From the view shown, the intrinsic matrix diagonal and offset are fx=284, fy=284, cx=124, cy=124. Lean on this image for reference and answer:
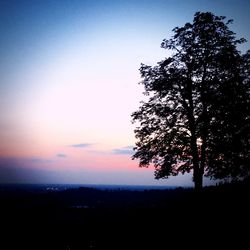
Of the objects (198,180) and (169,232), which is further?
(198,180)

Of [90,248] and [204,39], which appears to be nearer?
[90,248]

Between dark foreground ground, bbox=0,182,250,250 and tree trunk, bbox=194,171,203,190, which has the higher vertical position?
tree trunk, bbox=194,171,203,190

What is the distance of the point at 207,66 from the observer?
2227 centimetres

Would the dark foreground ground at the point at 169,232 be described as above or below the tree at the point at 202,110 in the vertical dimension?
below

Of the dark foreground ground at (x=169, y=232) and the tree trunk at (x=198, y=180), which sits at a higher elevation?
the tree trunk at (x=198, y=180)

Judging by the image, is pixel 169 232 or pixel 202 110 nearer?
pixel 169 232

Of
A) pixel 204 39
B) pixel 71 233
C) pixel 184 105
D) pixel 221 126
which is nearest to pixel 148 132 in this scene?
pixel 184 105

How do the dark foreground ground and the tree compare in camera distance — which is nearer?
the dark foreground ground

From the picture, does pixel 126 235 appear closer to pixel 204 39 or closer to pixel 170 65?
pixel 170 65

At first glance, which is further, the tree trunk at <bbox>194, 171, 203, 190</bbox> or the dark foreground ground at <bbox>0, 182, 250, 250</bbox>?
the tree trunk at <bbox>194, 171, 203, 190</bbox>

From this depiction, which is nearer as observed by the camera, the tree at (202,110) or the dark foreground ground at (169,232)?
the dark foreground ground at (169,232)

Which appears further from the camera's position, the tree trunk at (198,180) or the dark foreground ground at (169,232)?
the tree trunk at (198,180)

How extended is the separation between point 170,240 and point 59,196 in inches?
2494

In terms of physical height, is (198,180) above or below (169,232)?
above
